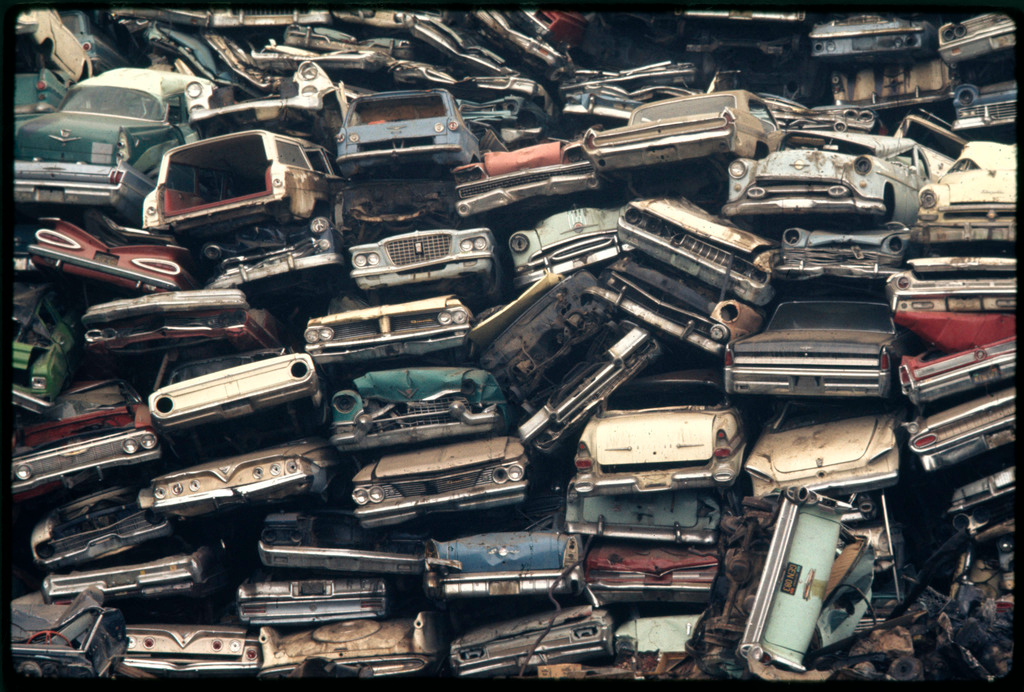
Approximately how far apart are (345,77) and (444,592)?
9421 mm

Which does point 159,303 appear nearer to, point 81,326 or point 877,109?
point 81,326

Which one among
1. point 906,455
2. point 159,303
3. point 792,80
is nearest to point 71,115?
point 159,303

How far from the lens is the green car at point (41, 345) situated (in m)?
12.6

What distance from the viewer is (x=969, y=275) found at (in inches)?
432

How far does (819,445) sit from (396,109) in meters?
7.49

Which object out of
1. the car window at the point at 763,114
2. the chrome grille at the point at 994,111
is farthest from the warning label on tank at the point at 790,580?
the chrome grille at the point at 994,111

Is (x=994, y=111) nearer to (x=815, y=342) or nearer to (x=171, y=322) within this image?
(x=815, y=342)

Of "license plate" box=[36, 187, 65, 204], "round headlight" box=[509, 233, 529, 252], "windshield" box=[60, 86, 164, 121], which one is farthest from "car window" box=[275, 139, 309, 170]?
"round headlight" box=[509, 233, 529, 252]

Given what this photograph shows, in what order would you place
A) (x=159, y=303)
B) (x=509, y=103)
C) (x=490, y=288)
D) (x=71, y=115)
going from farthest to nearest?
(x=509, y=103)
(x=71, y=115)
(x=490, y=288)
(x=159, y=303)

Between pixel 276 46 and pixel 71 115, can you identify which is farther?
pixel 276 46

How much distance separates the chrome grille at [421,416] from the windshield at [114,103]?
6.84m

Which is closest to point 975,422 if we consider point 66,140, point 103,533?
point 103,533

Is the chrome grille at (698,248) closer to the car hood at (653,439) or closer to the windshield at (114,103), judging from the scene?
the car hood at (653,439)

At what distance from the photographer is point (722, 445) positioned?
1109 cm
